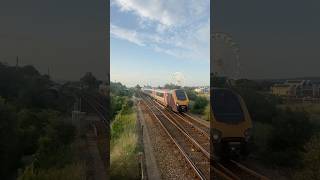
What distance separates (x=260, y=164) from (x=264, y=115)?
10394 millimetres

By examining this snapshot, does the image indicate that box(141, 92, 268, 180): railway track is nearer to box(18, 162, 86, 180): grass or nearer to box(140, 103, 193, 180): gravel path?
box(140, 103, 193, 180): gravel path

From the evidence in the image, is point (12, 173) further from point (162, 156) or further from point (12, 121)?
point (162, 156)

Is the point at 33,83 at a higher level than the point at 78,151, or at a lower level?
higher

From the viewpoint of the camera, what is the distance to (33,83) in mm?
27281

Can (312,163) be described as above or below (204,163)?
above

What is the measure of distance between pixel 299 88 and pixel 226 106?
43482 mm

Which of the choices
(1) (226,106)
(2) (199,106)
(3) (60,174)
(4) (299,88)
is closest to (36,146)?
(3) (60,174)

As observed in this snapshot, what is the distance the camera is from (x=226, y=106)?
35.2ft

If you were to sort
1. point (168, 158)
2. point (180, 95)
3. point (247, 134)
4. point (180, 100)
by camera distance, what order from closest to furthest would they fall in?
point (247, 134), point (168, 158), point (180, 95), point (180, 100)

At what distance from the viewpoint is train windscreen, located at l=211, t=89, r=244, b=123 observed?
10.4 m

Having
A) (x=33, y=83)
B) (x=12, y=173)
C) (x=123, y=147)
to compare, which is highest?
(x=33, y=83)

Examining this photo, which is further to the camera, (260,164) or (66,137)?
(66,137)

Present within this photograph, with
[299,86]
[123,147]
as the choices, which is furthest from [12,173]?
[299,86]

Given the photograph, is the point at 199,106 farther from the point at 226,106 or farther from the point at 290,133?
the point at 226,106
